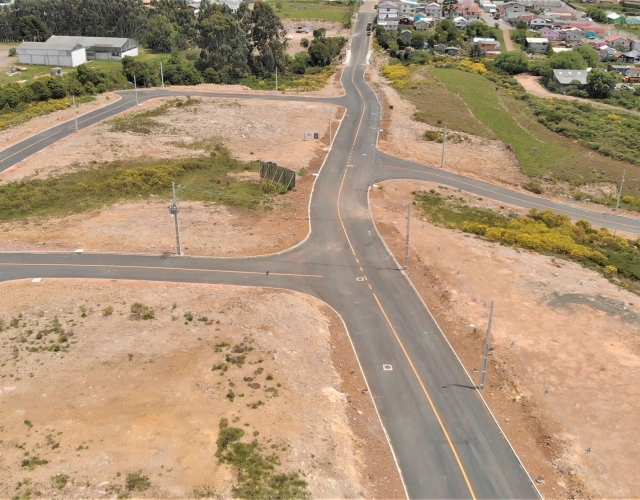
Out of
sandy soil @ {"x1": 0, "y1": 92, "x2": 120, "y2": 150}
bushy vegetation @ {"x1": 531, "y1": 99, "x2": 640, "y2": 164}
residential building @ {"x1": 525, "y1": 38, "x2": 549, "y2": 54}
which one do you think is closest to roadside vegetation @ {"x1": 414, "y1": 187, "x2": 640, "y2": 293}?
bushy vegetation @ {"x1": 531, "y1": 99, "x2": 640, "y2": 164}

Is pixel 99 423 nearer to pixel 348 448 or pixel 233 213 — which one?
pixel 348 448

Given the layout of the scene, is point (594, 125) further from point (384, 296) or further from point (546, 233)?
point (384, 296)

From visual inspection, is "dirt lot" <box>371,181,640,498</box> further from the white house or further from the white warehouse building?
the white warehouse building

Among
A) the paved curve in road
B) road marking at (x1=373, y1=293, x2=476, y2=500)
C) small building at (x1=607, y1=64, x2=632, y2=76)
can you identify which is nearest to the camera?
road marking at (x1=373, y1=293, x2=476, y2=500)

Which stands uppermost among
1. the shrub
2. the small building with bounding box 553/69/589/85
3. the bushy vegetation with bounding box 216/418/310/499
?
the small building with bounding box 553/69/589/85

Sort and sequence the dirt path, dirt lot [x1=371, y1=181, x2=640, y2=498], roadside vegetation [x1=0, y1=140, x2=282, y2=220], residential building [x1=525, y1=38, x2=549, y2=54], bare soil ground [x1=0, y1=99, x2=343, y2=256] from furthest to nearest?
residential building [x1=525, y1=38, x2=549, y2=54] → the dirt path → roadside vegetation [x1=0, y1=140, x2=282, y2=220] → bare soil ground [x1=0, y1=99, x2=343, y2=256] → dirt lot [x1=371, y1=181, x2=640, y2=498]

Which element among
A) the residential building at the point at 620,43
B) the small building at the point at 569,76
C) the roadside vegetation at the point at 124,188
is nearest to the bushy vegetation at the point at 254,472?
the roadside vegetation at the point at 124,188

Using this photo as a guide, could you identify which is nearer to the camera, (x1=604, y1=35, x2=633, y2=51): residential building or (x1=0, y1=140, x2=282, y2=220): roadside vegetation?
(x1=0, y1=140, x2=282, y2=220): roadside vegetation
